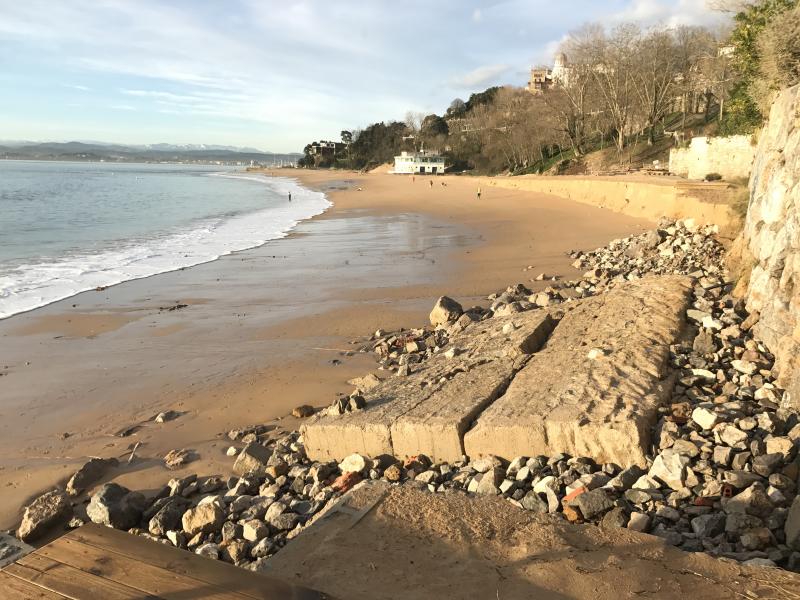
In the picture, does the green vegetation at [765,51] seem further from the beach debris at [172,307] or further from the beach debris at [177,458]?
the beach debris at [172,307]

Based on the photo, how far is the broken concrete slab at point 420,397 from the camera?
522cm

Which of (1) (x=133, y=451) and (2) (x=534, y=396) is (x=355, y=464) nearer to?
(2) (x=534, y=396)

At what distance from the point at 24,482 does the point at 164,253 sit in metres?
15.1

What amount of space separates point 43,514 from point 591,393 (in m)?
4.73

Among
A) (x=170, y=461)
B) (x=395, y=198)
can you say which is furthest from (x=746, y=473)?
(x=395, y=198)

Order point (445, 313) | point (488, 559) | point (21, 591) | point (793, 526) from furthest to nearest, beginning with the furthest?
point (445, 313) < point (793, 526) < point (488, 559) < point (21, 591)

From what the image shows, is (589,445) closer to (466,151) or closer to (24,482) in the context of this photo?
(24,482)

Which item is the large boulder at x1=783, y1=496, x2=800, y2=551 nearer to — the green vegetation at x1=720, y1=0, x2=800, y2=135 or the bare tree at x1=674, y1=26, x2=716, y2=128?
the green vegetation at x1=720, y1=0, x2=800, y2=135

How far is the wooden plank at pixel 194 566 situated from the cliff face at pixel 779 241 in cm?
437

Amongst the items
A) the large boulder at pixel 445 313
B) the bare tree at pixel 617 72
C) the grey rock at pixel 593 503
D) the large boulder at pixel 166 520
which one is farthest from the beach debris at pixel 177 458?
the bare tree at pixel 617 72

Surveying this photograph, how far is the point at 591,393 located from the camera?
5.00 m

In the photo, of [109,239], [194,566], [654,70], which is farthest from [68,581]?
[654,70]

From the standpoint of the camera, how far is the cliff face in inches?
213

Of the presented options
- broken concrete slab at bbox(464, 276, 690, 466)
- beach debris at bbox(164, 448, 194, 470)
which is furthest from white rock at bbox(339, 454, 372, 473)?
beach debris at bbox(164, 448, 194, 470)
